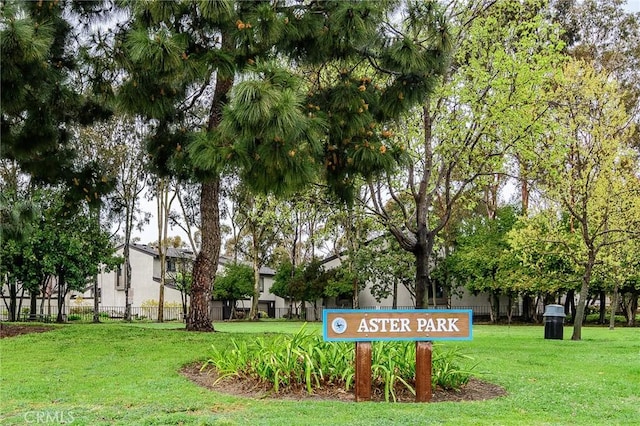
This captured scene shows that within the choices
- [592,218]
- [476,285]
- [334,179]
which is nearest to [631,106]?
[476,285]

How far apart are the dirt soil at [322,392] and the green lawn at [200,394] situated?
0.24m

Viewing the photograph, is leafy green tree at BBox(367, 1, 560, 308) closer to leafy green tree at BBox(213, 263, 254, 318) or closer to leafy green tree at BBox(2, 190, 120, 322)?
leafy green tree at BBox(2, 190, 120, 322)

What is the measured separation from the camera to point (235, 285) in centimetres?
3666

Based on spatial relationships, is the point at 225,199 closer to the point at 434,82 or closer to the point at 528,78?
the point at 528,78

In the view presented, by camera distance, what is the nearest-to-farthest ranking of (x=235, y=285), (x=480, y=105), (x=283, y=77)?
1. (x=283, y=77)
2. (x=480, y=105)
3. (x=235, y=285)

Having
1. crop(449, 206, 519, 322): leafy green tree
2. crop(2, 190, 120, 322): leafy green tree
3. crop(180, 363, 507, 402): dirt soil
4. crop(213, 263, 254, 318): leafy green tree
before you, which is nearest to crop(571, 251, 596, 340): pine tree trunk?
crop(180, 363, 507, 402): dirt soil

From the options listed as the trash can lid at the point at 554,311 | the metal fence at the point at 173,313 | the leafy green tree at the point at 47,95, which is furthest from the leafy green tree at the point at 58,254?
the trash can lid at the point at 554,311

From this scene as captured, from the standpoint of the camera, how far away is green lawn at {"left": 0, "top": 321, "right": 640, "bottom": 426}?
18.5 feet

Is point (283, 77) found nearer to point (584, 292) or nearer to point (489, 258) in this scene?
point (584, 292)

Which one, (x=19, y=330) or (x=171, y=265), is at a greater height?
(x=171, y=265)

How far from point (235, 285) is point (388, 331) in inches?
1206

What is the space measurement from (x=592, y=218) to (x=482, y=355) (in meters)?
8.46

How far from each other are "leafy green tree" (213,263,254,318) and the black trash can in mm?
22493

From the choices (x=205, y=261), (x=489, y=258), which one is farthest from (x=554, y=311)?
(x=489, y=258)
